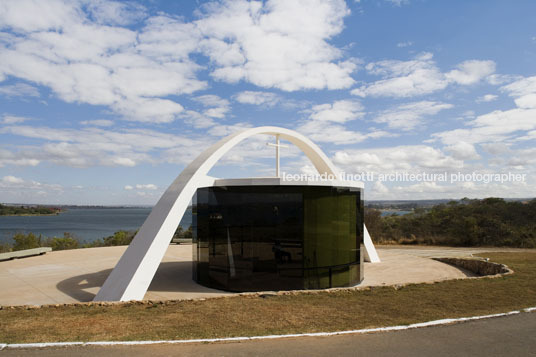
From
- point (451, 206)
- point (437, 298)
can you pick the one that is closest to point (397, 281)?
point (437, 298)

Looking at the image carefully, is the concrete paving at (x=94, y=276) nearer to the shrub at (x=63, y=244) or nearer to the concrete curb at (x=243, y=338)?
the concrete curb at (x=243, y=338)

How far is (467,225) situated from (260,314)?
2355cm

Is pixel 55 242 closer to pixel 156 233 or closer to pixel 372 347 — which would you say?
pixel 156 233

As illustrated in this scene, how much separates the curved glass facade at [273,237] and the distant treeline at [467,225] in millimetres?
17612

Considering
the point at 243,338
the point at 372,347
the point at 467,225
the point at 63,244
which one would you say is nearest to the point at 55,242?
the point at 63,244

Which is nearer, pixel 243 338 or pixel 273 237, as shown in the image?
pixel 243 338

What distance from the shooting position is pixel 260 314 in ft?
24.2

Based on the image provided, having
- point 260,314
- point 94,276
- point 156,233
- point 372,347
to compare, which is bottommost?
point 94,276

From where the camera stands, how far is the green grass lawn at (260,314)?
6254 mm

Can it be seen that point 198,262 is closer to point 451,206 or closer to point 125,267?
point 125,267

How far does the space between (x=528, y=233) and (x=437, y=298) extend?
2127 cm

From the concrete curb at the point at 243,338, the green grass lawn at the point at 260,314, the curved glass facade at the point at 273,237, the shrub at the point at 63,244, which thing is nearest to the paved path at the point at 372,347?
the concrete curb at the point at 243,338

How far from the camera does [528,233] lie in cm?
2517

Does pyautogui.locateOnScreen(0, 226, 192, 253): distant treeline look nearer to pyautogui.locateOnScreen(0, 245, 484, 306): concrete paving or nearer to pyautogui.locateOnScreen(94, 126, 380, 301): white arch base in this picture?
pyautogui.locateOnScreen(0, 245, 484, 306): concrete paving
